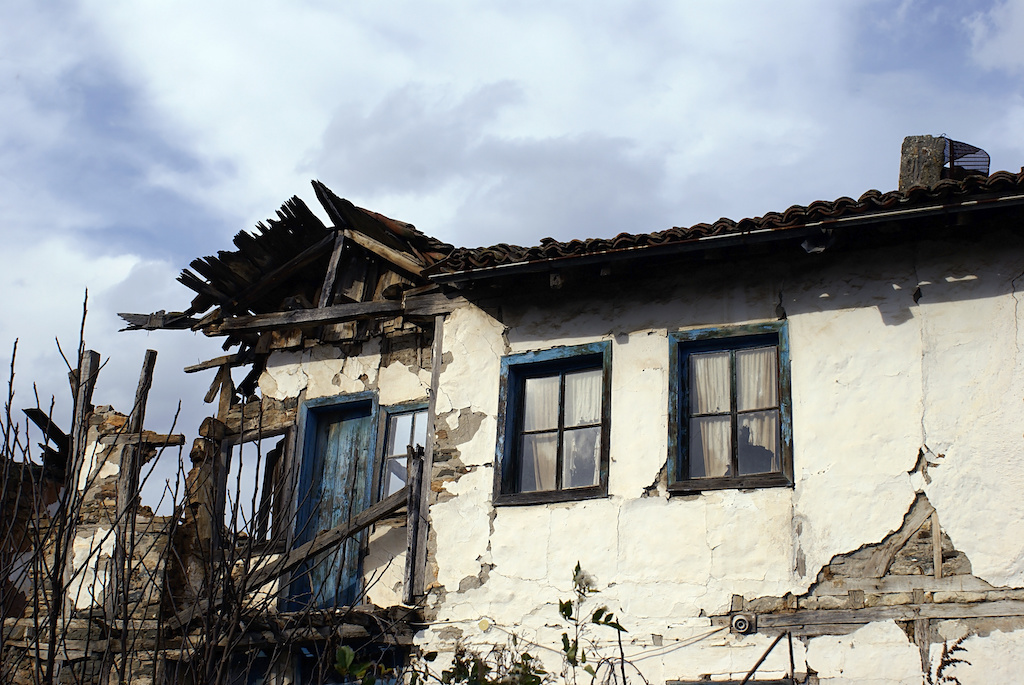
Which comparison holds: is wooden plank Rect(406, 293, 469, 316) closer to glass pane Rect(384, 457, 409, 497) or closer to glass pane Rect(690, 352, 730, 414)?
glass pane Rect(384, 457, 409, 497)

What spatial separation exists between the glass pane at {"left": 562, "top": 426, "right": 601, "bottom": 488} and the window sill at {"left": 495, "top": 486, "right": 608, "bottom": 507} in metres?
0.12

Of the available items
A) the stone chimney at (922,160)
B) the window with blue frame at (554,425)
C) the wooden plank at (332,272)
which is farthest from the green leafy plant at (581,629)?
the stone chimney at (922,160)

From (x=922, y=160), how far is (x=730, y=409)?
3.22m

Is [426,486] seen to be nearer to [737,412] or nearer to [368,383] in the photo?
[368,383]

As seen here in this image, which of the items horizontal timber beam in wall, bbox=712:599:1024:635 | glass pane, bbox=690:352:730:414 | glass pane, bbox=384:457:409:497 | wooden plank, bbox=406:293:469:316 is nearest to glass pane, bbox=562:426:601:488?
glass pane, bbox=690:352:730:414

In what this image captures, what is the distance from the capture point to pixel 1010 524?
6.30 meters

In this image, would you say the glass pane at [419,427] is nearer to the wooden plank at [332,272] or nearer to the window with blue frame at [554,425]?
the window with blue frame at [554,425]

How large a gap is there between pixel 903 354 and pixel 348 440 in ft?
16.1

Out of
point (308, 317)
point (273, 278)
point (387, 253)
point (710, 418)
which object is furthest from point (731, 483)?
point (273, 278)

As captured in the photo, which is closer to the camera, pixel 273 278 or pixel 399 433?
pixel 399 433

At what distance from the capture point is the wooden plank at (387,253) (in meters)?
9.70

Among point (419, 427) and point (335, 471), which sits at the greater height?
point (419, 427)

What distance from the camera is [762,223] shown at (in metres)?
7.20

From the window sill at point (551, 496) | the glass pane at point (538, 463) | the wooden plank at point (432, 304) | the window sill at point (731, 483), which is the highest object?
the wooden plank at point (432, 304)
